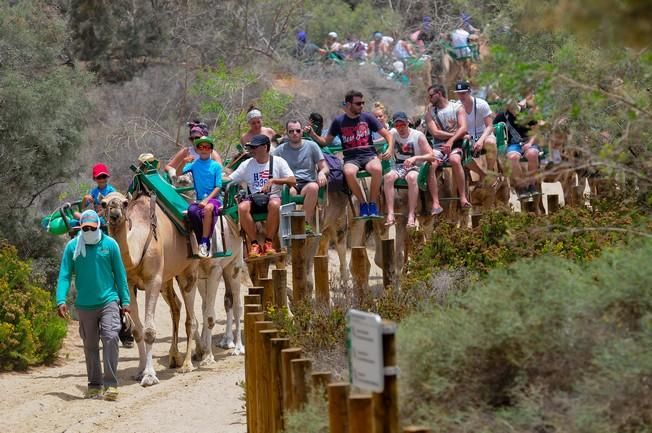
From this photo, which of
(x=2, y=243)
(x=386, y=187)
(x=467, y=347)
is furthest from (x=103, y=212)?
(x=467, y=347)

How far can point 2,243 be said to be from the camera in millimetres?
16672

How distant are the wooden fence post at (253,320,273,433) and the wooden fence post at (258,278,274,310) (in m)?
1.56

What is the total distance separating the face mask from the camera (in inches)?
508

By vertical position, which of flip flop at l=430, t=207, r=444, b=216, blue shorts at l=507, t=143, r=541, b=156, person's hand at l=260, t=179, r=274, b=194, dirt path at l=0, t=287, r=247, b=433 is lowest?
dirt path at l=0, t=287, r=247, b=433

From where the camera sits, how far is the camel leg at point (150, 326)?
544 inches


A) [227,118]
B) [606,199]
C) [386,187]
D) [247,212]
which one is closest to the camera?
[606,199]

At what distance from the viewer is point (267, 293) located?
10.7 m

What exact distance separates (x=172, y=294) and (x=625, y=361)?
10203mm

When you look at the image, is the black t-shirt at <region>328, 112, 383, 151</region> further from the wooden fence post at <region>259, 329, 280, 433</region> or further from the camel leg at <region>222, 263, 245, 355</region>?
the wooden fence post at <region>259, 329, 280, 433</region>

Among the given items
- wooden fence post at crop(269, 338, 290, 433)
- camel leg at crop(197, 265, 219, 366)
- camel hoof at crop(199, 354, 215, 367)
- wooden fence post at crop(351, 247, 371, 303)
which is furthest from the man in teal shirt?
wooden fence post at crop(269, 338, 290, 433)

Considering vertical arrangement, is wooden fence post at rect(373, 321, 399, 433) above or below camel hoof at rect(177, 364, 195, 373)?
above

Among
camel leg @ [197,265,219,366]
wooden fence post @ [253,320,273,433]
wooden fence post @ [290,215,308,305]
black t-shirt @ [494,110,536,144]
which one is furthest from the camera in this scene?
black t-shirt @ [494,110,536,144]

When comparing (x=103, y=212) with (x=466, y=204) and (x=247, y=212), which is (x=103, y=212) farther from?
(x=466, y=204)

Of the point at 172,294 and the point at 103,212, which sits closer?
the point at 103,212
